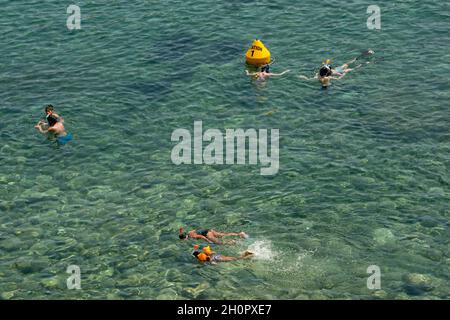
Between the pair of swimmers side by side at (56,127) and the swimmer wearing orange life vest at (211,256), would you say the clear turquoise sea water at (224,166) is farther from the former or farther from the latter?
the pair of swimmers side by side at (56,127)

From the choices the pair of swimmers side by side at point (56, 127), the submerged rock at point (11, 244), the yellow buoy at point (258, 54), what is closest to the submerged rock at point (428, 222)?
the yellow buoy at point (258, 54)

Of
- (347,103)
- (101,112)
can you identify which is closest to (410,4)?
(347,103)

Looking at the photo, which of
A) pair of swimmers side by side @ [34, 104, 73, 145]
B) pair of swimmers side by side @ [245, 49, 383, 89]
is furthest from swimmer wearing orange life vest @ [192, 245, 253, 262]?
pair of swimmers side by side @ [245, 49, 383, 89]

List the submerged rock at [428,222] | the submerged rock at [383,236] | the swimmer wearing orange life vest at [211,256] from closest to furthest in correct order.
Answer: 1. the swimmer wearing orange life vest at [211,256]
2. the submerged rock at [383,236]
3. the submerged rock at [428,222]

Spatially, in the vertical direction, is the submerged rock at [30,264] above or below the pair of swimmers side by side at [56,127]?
below

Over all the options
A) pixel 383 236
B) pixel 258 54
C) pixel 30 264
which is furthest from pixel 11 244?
pixel 258 54

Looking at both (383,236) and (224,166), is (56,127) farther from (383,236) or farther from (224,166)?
(383,236)

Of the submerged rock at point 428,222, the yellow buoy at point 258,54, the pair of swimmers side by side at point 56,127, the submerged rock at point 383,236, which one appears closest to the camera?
the submerged rock at point 383,236
